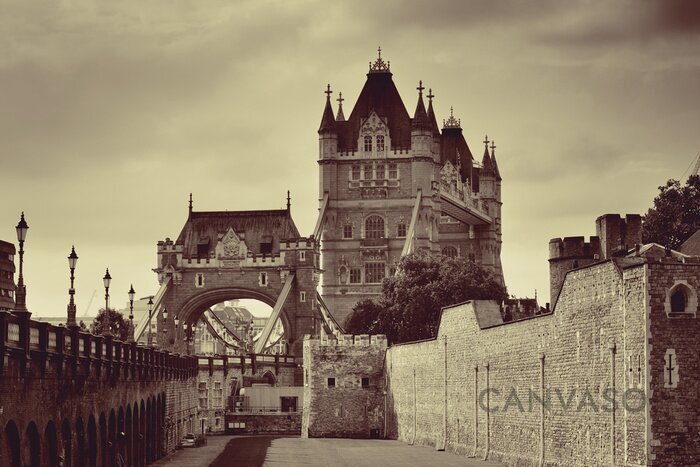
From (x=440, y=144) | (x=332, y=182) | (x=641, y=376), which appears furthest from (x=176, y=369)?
(x=440, y=144)

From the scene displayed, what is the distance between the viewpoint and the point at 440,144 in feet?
621

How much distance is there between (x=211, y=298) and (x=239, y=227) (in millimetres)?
7481

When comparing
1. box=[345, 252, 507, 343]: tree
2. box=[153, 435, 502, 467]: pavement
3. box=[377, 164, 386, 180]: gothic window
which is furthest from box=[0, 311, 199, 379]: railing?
box=[377, 164, 386, 180]: gothic window

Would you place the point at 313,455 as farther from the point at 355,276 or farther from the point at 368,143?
the point at 368,143

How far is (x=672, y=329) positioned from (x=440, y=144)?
498ft

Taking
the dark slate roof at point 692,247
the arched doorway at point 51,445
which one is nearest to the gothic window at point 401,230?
the dark slate roof at point 692,247

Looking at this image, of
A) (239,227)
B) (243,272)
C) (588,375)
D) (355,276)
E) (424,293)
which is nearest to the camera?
(588,375)

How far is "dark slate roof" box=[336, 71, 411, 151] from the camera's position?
163 m

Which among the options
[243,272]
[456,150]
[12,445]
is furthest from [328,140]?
[12,445]

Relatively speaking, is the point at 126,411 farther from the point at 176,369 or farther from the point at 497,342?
the point at 176,369

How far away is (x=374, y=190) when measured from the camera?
15975 cm

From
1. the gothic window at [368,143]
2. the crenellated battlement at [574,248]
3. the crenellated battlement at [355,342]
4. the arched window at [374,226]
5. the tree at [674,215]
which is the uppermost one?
the gothic window at [368,143]

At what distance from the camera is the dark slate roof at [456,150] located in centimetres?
18950

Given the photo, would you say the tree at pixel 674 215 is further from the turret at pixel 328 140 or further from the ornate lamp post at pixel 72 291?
the turret at pixel 328 140
